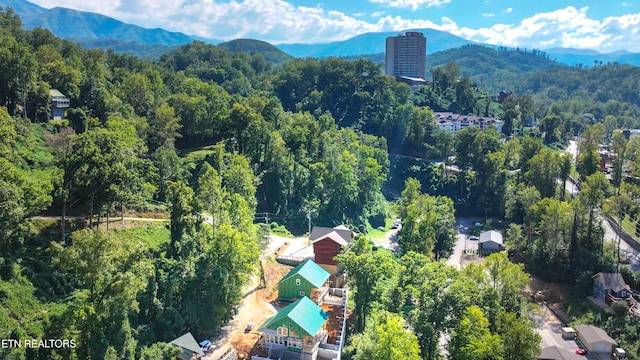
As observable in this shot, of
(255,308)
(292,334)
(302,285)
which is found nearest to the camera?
(292,334)

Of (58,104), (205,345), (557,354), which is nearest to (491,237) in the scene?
(557,354)

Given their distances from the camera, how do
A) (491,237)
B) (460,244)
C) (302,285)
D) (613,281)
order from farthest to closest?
1. (460,244)
2. (491,237)
3. (613,281)
4. (302,285)

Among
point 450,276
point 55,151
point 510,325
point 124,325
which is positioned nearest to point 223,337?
point 124,325

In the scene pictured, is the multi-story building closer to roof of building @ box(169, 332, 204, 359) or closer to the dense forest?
the dense forest

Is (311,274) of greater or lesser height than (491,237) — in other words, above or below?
above

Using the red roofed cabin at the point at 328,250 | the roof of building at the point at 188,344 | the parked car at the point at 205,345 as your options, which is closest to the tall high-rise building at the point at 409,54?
the red roofed cabin at the point at 328,250

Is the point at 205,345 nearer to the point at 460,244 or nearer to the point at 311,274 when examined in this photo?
the point at 311,274

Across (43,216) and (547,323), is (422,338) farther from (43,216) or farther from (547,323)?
(43,216)
